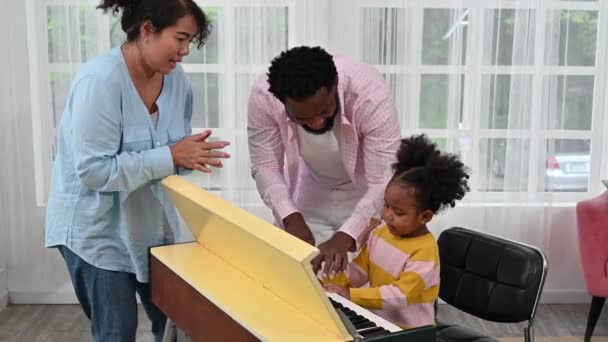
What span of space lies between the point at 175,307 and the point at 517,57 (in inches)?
95.9

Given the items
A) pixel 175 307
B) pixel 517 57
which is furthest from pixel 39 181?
pixel 517 57

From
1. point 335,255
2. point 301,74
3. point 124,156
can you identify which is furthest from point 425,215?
point 124,156

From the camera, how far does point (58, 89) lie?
3449 mm

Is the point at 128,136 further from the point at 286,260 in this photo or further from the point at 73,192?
the point at 286,260

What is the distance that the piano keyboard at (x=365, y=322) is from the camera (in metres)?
1.29

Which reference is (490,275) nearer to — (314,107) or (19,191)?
(314,107)

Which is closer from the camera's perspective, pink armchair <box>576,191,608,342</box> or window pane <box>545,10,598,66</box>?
pink armchair <box>576,191,608,342</box>

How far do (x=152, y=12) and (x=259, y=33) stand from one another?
5.69 ft

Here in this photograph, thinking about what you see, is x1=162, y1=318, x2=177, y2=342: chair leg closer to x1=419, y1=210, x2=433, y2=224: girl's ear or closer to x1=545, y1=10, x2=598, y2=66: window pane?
x1=419, y1=210, x2=433, y2=224: girl's ear

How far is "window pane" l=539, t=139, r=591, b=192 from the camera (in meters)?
3.57

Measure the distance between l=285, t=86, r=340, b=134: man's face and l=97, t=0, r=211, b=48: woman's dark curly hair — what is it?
1.08 feet

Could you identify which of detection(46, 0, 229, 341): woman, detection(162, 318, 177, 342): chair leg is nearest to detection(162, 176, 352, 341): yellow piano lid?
detection(46, 0, 229, 341): woman

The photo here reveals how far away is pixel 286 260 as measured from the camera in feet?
3.94

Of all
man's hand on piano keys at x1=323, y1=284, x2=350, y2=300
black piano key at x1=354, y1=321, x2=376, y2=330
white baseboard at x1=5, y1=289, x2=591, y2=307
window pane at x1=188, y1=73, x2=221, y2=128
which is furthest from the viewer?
white baseboard at x1=5, y1=289, x2=591, y2=307
